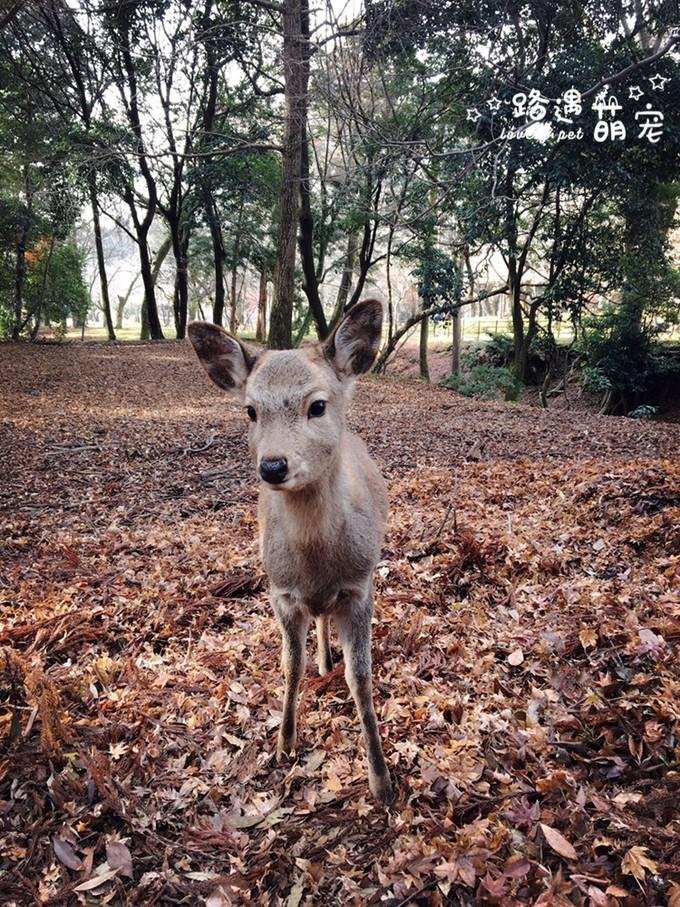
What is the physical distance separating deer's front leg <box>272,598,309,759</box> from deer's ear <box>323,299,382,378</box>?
1244 mm

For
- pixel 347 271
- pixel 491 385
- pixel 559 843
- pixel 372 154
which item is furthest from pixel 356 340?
pixel 347 271

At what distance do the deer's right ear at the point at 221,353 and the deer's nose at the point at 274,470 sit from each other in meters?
0.86

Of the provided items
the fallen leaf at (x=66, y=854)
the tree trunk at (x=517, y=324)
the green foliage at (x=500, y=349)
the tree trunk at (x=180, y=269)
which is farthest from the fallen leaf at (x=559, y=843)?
the tree trunk at (x=180, y=269)

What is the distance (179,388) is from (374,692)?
12001mm

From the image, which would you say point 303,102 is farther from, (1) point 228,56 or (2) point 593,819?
(2) point 593,819

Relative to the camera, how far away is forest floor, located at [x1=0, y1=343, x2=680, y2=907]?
248 centimetres

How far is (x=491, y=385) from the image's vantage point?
59.7ft

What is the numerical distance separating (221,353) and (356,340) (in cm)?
71

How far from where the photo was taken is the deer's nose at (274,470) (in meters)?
2.46

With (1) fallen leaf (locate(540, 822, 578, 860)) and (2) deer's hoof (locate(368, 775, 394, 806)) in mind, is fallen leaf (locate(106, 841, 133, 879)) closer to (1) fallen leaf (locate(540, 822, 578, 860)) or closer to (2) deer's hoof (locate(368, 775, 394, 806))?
(2) deer's hoof (locate(368, 775, 394, 806))

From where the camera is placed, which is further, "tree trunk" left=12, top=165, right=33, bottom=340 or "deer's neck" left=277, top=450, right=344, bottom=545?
"tree trunk" left=12, top=165, right=33, bottom=340

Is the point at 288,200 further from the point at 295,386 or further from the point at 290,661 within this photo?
the point at 290,661

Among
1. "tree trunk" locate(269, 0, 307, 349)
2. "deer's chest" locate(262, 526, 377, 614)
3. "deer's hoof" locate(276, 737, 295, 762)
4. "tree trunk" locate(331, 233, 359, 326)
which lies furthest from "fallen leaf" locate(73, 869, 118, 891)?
"tree trunk" locate(331, 233, 359, 326)

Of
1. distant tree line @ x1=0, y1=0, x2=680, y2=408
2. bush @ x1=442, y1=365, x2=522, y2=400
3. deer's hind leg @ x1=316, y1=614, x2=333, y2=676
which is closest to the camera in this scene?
deer's hind leg @ x1=316, y1=614, x2=333, y2=676
